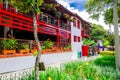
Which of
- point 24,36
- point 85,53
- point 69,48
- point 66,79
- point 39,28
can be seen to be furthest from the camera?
point 85,53

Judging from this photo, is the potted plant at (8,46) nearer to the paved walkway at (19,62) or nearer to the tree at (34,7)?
the paved walkway at (19,62)

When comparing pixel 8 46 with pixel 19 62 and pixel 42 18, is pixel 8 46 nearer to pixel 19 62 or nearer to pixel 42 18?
pixel 19 62

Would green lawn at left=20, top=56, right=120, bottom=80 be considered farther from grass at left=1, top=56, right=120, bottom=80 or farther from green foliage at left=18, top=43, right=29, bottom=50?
green foliage at left=18, top=43, right=29, bottom=50

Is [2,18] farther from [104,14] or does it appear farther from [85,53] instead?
[85,53]

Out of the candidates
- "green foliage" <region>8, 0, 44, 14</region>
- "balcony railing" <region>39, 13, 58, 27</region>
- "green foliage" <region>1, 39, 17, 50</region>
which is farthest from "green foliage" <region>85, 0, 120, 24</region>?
"green foliage" <region>8, 0, 44, 14</region>

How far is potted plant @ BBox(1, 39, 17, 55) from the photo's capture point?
18.9 metres

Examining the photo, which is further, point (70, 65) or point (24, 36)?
point (24, 36)

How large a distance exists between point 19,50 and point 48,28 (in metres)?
9.05

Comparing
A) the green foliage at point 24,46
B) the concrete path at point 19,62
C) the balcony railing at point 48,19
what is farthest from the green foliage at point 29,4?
the balcony railing at point 48,19

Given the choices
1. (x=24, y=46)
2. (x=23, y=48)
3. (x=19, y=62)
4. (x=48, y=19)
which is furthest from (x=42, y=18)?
(x=19, y=62)

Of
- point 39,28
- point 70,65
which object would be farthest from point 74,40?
point 70,65

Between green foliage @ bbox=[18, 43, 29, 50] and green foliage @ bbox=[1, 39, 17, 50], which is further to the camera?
green foliage @ bbox=[18, 43, 29, 50]

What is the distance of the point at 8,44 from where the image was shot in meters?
19.5

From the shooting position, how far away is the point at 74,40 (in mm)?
44188
